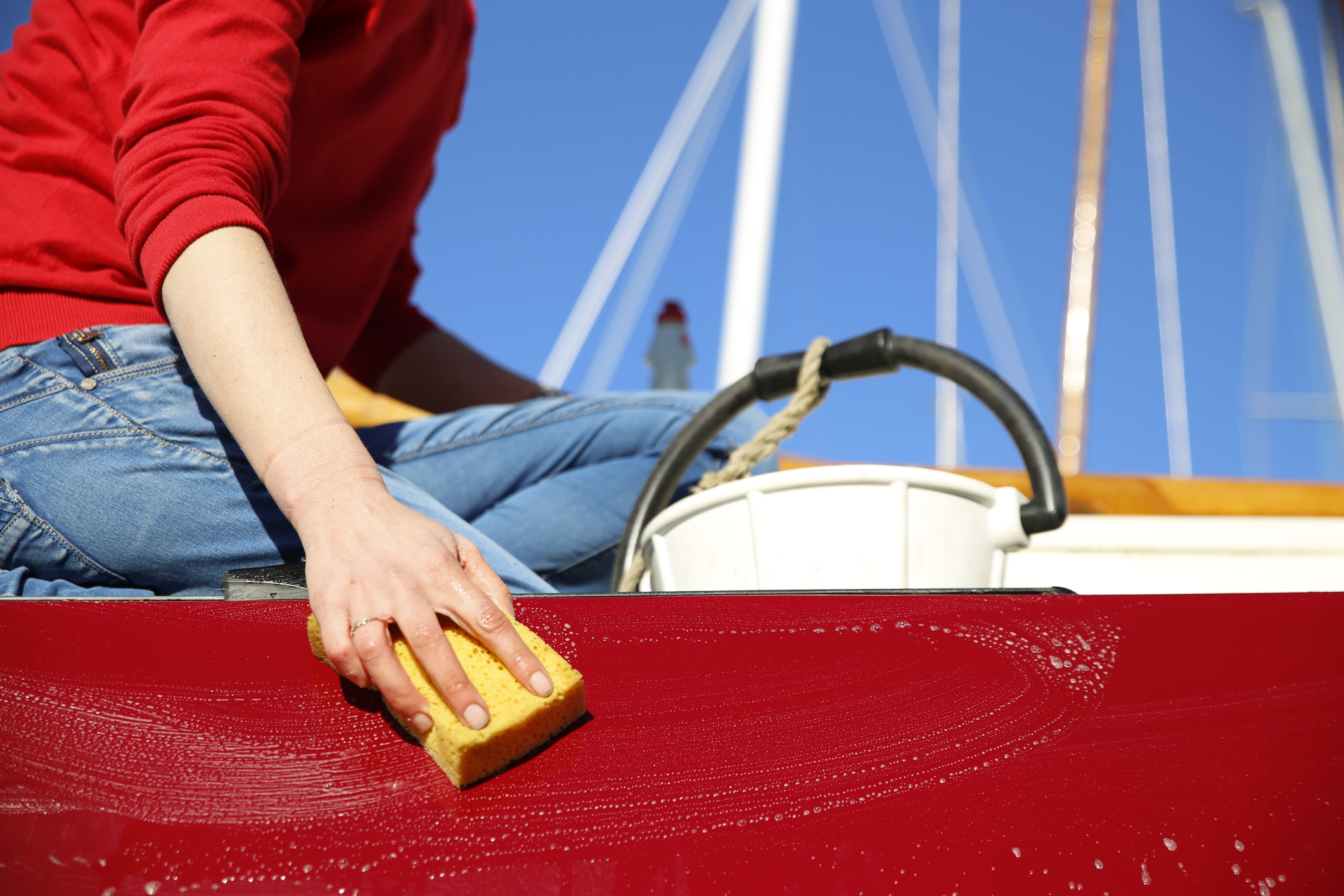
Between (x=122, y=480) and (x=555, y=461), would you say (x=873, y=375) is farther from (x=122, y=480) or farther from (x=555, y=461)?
(x=122, y=480)

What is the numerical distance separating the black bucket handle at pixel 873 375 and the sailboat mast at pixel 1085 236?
6784mm

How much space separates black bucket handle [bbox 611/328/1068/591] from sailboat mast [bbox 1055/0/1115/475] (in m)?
6.78

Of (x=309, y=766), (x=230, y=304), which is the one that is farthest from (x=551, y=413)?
(x=309, y=766)

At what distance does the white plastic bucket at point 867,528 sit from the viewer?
899 mm

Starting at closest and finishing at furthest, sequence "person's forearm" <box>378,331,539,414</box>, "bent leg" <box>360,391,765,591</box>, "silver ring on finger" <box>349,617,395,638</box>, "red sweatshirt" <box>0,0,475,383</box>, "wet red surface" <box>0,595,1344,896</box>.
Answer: "wet red surface" <box>0,595,1344,896</box> < "silver ring on finger" <box>349,617,395,638</box> < "red sweatshirt" <box>0,0,475,383</box> < "bent leg" <box>360,391,765,591</box> < "person's forearm" <box>378,331,539,414</box>

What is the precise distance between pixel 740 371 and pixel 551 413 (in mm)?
1795

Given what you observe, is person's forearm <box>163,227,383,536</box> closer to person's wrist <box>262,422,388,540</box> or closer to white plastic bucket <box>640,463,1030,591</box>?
person's wrist <box>262,422,388,540</box>

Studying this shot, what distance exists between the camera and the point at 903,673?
0.60m

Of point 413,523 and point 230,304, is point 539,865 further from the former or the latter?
point 230,304

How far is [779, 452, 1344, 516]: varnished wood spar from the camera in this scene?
173cm

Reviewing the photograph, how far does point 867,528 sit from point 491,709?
485 mm

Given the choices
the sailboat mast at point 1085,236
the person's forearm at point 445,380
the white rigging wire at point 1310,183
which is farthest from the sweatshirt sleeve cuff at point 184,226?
the white rigging wire at point 1310,183

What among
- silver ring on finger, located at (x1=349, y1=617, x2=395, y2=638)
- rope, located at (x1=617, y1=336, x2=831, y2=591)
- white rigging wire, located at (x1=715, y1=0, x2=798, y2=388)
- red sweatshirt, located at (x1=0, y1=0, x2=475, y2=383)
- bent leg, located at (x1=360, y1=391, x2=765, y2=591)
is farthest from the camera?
white rigging wire, located at (x1=715, y1=0, x2=798, y2=388)

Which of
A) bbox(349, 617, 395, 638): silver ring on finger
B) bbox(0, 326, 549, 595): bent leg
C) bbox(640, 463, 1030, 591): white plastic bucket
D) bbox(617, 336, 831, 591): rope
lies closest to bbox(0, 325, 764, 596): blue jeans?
bbox(0, 326, 549, 595): bent leg
